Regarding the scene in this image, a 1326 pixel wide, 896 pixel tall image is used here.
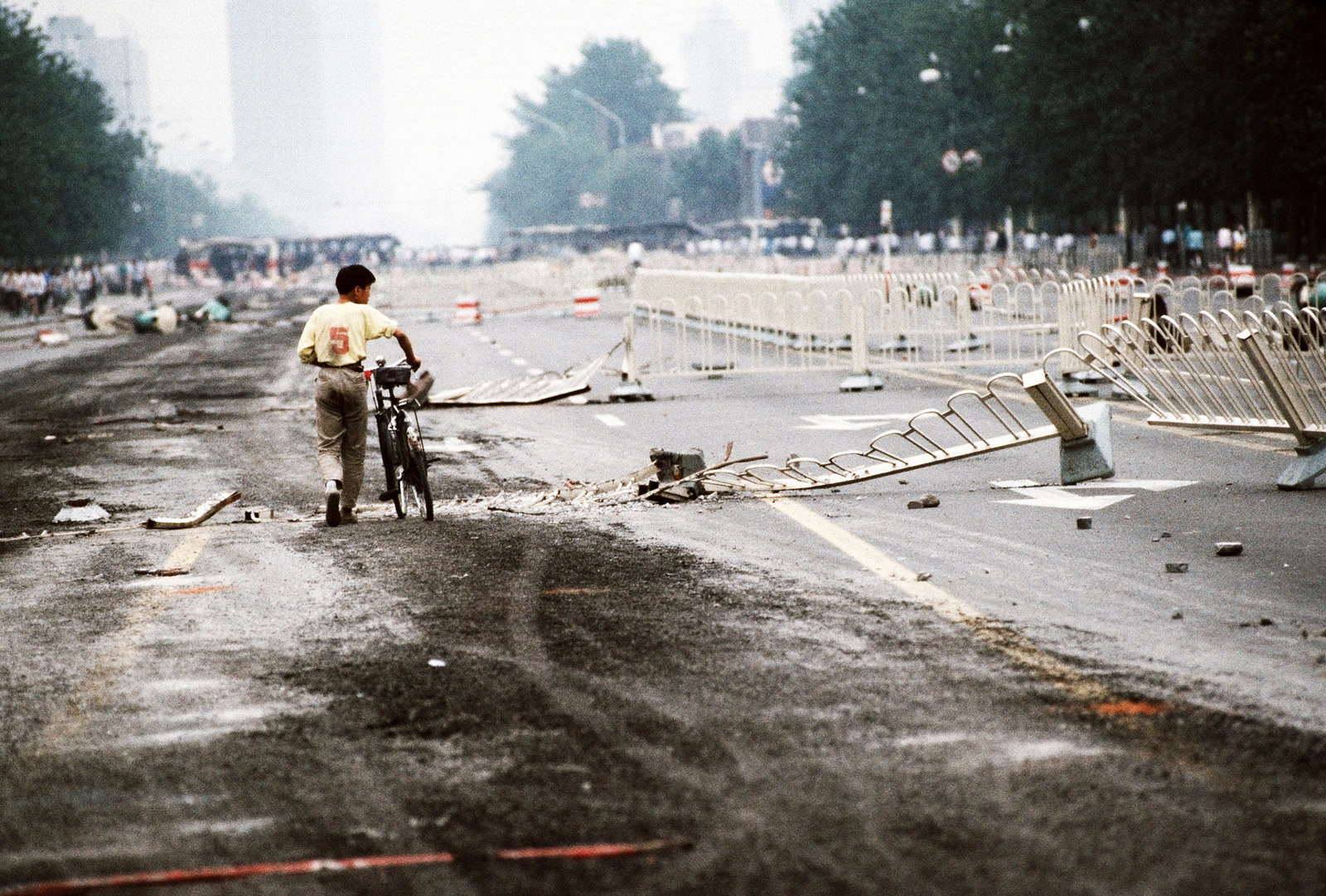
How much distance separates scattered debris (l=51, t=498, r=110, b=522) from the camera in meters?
12.5

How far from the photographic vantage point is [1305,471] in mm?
11805

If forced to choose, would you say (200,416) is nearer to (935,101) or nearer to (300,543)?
(300,543)

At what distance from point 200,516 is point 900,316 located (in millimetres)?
16739

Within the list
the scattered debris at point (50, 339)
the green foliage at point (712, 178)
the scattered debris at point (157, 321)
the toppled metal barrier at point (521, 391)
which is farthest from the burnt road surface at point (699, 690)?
the green foliage at point (712, 178)

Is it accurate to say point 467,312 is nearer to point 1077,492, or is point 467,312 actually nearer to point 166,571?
point 1077,492

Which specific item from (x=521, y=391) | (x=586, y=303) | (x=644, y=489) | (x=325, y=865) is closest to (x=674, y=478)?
(x=644, y=489)

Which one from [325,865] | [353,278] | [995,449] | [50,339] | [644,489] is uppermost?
[353,278]

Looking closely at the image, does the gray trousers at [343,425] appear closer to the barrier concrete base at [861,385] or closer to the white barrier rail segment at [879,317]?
the barrier concrete base at [861,385]

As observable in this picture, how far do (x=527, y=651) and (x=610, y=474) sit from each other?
657cm

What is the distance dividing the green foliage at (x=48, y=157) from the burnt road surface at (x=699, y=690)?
218 ft

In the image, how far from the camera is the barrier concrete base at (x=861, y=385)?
70.6 ft

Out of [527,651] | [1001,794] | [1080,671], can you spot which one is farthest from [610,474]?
[1001,794]

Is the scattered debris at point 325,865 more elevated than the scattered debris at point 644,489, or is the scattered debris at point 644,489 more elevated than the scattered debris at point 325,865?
the scattered debris at point 325,865

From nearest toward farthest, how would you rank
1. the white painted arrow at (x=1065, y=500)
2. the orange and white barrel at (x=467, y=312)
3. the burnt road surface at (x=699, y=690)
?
the burnt road surface at (x=699, y=690), the white painted arrow at (x=1065, y=500), the orange and white barrel at (x=467, y=312)
